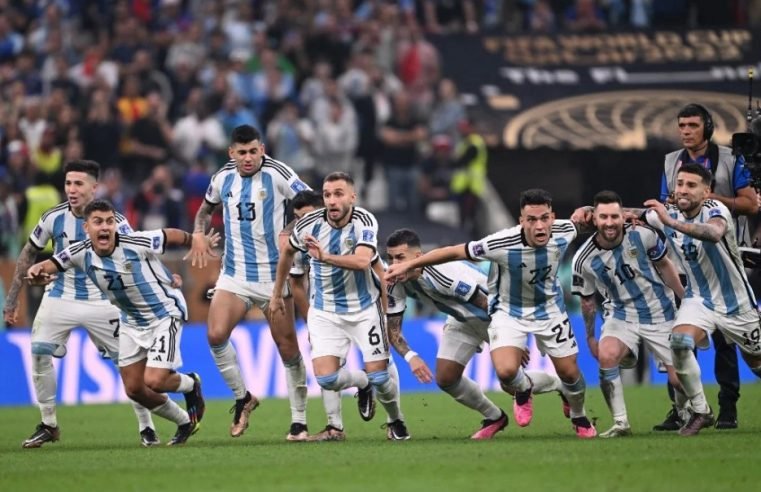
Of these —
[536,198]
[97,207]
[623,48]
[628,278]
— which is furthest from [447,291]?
[623,48]

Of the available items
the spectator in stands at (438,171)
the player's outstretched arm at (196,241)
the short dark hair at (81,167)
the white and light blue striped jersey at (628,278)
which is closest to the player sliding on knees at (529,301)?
the white and light blue striped jersey at (628,278)

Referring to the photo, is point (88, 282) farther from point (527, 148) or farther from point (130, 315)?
point (527, 148)

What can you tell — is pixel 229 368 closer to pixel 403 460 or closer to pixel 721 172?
pixel 403 460

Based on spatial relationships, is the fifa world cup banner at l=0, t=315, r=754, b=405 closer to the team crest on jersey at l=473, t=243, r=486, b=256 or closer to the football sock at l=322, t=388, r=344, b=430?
the football sock at l=322, t=388, r=344, b=430

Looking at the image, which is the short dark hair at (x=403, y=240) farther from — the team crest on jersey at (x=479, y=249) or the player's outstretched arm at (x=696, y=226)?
A: the player's outstretched arm at (x=696, y=226)

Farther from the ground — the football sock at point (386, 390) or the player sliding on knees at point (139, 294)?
the player sliding on knees at point (139, 294)

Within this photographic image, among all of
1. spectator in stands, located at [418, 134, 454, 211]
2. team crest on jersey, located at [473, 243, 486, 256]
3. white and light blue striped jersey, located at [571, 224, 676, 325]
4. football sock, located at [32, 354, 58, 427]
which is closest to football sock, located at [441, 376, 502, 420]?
white and light blue striped jersey, located at [571, 224, 676, 325]

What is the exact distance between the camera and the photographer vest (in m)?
13.9

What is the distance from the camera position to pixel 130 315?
13.7 metres

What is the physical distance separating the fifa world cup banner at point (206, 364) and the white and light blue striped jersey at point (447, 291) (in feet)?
22.3

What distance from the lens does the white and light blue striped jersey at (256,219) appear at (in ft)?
46.5

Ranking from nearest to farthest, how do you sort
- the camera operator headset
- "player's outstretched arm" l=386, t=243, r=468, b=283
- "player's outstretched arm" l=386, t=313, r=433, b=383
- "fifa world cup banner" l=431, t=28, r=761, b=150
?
"player's outstretched arm" l=386, t=243, r=468, b=283, "player's outstretched arm" l=386, t=313, r=433, b=383, the camera operator headset, "fifa world cup banner" l=431, t=28, r=761, b=150

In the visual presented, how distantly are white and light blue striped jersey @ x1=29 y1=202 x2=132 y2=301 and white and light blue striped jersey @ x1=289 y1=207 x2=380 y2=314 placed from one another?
2.35 meters

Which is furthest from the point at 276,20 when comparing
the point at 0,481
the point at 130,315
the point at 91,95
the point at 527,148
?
the point at 0,481
